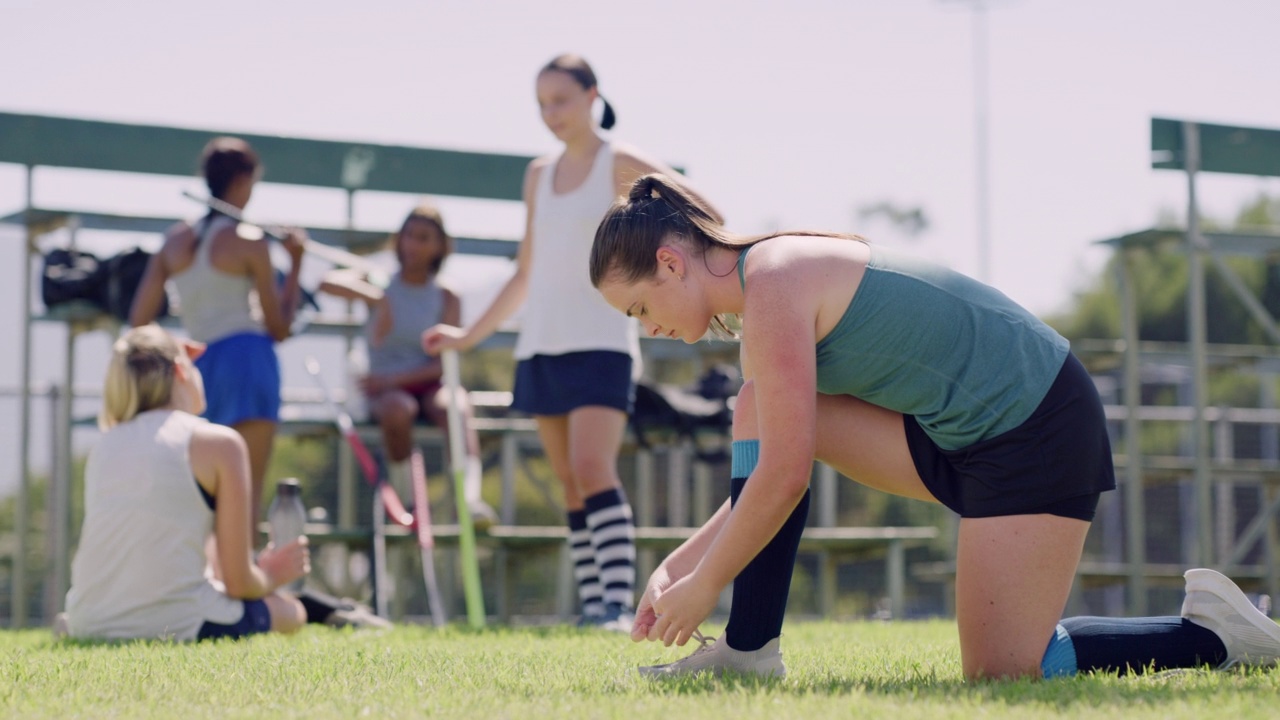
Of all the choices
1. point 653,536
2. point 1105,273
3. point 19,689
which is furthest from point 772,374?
point 1105,273

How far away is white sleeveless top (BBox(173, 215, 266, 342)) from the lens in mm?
5859

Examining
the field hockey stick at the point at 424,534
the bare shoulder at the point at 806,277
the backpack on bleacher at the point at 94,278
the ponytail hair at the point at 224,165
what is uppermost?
the ponytail hair at the point at 224,165

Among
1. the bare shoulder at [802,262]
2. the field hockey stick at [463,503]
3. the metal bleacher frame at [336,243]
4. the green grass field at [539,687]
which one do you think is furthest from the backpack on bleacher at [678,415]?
the bare shoulder at [802,262]

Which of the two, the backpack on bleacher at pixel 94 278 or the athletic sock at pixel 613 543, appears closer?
the athletic sock at pixel 613 543

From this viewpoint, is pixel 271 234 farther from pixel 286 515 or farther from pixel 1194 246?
pixel 1194 246

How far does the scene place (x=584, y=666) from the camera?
10.8ft

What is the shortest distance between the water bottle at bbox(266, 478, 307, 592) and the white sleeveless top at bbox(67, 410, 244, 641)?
1.06 meters

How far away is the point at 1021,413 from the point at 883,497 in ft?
34.0

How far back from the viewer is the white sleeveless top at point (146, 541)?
169 inches

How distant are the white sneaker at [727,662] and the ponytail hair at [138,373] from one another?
2159 mm

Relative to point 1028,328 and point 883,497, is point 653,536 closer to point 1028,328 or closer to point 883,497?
point 1028,328

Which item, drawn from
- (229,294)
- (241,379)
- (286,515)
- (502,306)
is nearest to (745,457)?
(502,306)

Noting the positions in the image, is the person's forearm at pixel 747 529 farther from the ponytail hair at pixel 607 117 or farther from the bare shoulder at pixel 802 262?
the ponytail hair at pixel 607 117

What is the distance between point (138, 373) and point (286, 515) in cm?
124
